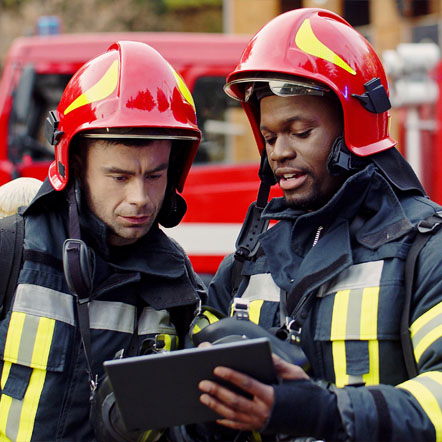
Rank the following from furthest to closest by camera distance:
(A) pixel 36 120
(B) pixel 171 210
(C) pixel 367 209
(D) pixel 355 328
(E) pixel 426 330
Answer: (A) pixel 36 120
(B) pixel 171 210
(C) pixel 367 209
(D) pixel 355 328
(E) pixel 426 330

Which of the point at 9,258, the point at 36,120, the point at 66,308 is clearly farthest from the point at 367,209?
the point at 36,120

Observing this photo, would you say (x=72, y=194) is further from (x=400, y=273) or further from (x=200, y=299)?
(x=400, y=273)

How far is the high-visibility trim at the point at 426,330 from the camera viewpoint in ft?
6.36

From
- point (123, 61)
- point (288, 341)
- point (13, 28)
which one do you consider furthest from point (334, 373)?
point (13, 28)

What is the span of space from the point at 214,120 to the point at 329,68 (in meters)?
3.83

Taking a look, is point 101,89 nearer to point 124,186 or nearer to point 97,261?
point 124,186

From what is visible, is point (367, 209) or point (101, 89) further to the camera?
point (101, 89)

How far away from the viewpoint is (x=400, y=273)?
81.6 inches

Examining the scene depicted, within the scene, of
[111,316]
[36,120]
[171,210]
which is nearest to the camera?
[111,316]

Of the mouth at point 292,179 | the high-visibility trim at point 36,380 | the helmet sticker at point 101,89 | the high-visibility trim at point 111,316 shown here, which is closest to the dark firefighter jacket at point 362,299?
the mouth at point 292,179

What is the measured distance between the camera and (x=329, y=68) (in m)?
2.32

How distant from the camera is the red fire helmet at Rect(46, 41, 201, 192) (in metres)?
2.51

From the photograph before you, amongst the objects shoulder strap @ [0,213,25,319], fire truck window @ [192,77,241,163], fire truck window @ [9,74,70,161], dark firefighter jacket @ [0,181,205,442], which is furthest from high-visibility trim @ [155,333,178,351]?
fire truck window @ [9,74,70,161]

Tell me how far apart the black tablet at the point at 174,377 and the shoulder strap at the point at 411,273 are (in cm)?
41
